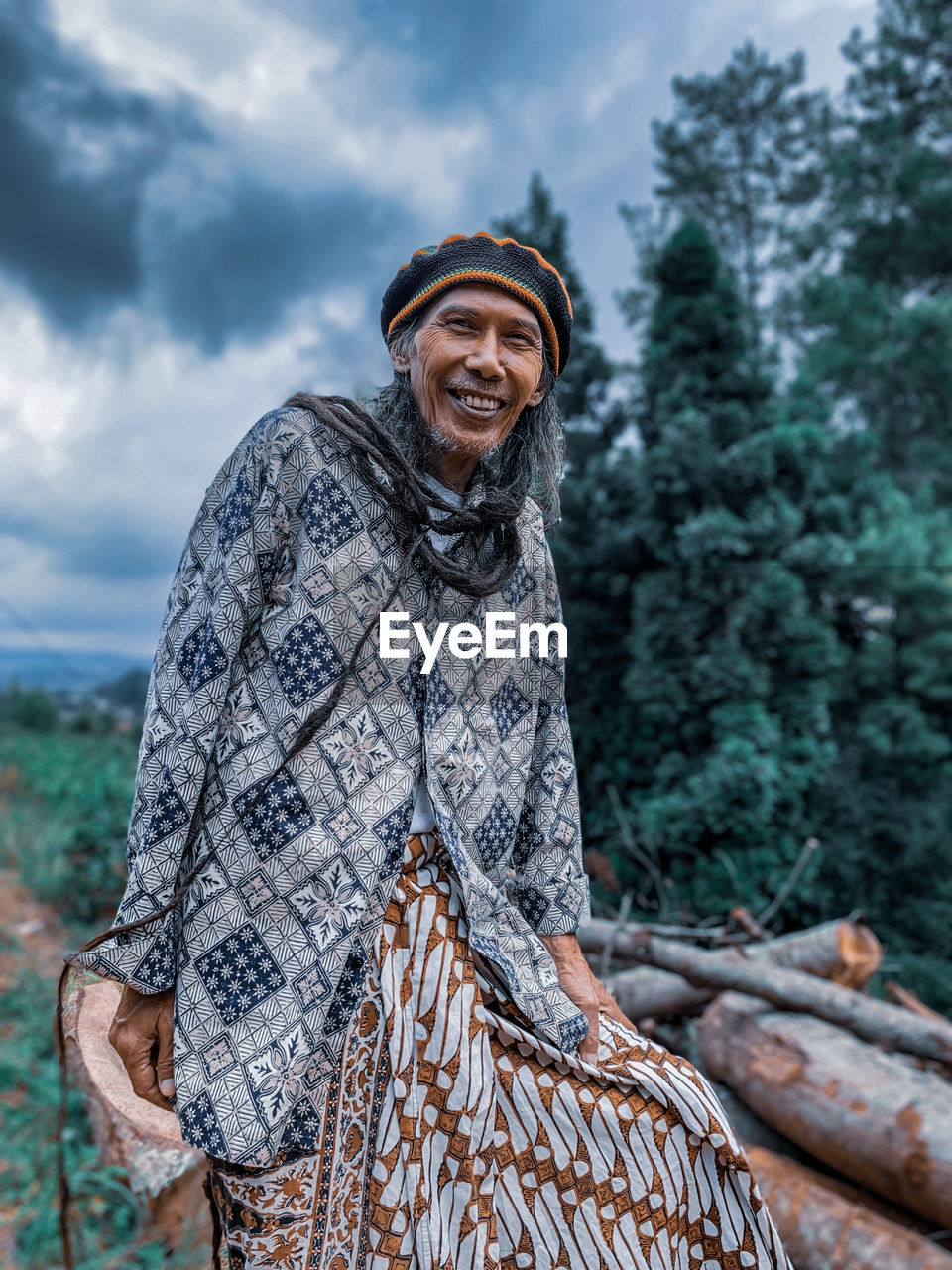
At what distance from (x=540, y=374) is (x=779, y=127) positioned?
47.4 ft


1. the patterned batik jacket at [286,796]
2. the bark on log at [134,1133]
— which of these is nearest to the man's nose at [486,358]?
the patterned batik jacket at [286,796]

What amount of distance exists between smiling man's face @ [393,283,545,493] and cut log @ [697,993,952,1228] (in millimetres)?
2771

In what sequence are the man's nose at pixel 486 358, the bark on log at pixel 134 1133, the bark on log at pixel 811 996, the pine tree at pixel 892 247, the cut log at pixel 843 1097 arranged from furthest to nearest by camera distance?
1. the pine tree at pixel 892 247
2. the bark on log at pixel 811 996
3. the cut log at pixel 843 1097
4. the bark on log at pixel 134 1133
5. the man's nose at pixel 486 358

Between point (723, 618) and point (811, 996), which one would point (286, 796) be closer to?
point (811, 996)

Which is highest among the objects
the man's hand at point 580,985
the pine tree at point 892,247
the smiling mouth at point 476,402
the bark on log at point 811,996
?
the pine tree at point 892,247

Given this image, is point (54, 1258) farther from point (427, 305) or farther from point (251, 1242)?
point (427, 305)

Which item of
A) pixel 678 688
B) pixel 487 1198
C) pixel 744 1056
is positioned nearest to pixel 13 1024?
pixel 744 1056

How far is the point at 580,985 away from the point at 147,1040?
76cm

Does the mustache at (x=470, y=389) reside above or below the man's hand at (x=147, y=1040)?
above

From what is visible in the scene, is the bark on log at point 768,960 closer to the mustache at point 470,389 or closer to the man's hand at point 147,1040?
the man's hand at point 147,1040

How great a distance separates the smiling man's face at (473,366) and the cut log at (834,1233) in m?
2.22

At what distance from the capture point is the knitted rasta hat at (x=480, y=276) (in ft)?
4.63

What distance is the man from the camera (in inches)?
47.6

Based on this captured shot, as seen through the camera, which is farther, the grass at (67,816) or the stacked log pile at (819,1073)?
the grass at (67,816)
